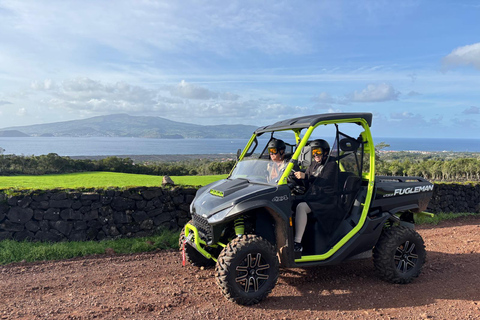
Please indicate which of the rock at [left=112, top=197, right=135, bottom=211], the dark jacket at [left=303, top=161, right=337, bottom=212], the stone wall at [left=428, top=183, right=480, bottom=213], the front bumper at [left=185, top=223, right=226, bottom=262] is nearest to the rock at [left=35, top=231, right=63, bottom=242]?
the rock at [left=112, top=197, right=135, bottom=211]

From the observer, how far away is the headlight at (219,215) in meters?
4.70

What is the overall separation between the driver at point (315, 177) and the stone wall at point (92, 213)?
4.07 metres

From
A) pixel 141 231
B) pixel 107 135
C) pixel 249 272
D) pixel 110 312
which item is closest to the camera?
pixel 110 312

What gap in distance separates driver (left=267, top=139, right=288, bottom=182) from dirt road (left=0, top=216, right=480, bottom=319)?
5.76ft

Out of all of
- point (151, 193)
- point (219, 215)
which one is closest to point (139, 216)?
point (151, 193)

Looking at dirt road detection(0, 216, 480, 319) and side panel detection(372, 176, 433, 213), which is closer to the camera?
dirt road detection(0, 216, 480, 319)

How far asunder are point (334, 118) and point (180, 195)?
484cm

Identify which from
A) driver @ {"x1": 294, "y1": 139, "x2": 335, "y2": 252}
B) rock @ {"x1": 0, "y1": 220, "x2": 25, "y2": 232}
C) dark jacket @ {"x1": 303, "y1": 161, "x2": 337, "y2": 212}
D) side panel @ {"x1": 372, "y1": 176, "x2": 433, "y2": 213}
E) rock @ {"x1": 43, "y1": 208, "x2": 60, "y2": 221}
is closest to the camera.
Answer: driver @ {"x1": 294, "y1": 139, "x2": 335, "y2": 252}

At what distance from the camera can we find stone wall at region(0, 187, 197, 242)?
751 cm

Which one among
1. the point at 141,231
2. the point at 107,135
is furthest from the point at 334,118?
the point at 107,135

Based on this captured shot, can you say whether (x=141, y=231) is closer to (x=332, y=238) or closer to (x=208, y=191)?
(x=208, y=191)

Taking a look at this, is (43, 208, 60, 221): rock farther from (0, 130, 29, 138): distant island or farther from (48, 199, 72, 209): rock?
(0, 130, 29, 138): distant island

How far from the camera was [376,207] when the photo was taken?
5848 mm

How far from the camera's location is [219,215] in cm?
477
